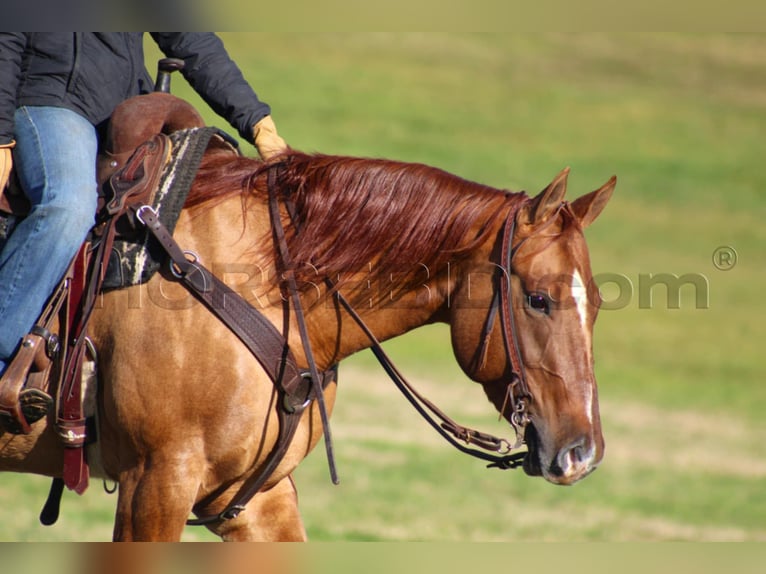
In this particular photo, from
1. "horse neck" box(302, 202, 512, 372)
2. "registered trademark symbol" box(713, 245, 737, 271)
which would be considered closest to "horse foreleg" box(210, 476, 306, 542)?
"horse neck" box(302, 202, 512, 372)

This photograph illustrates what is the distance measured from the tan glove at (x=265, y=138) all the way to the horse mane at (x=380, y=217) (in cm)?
51

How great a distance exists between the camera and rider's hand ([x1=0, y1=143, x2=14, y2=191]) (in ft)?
13.3

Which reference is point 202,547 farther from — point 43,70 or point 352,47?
point 352,47

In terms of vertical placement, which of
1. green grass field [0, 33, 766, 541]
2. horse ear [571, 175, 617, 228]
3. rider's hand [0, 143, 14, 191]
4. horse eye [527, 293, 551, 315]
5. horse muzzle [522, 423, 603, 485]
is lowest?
green grass field [0, 33, 766, 541]

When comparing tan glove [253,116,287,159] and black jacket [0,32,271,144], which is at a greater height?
black jacket [0,32,271,144]

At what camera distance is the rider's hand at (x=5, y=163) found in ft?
13.3

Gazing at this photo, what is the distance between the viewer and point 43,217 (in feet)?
12.8

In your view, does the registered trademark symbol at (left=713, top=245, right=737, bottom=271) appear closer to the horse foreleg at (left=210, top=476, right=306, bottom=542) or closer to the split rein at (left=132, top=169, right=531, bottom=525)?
the horse foreleg at (left=210, top=476, right=306, bottom=542)

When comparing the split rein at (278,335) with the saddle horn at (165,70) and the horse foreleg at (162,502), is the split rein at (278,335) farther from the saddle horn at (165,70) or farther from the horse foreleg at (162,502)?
the saddle horn at (165,70)

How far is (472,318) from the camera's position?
13.0ft

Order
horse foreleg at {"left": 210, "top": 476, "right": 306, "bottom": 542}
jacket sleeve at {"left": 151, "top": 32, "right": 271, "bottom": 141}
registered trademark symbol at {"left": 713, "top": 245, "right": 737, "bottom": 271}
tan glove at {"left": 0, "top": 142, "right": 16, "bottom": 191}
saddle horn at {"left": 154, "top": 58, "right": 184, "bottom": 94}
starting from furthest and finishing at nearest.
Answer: registered trademark symbol at {"left": 713, "top": 245, "right": 737, "bottom": 271} → jacket sleeve at {"left": 151, "top": 32, "right": 271, "bottom": 141} → saddle horn at {"left": 154, "top": 58, "right": 184, "bottom": 94} → horse foreleg at {"left": 210, "top": 476, "right": 306, "bottom": 542} → tan glove at {"left": 0, "top": 142, "right": 16, "bottom": 191}

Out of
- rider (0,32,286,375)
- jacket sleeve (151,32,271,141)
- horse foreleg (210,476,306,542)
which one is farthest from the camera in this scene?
jacket sleeve (151,32,271,141)

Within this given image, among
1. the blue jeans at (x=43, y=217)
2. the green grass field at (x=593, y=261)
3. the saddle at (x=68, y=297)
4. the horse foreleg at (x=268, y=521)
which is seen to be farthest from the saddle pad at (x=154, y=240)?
the green grass field at (x=593, y=261)

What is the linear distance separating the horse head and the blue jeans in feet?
4.87
